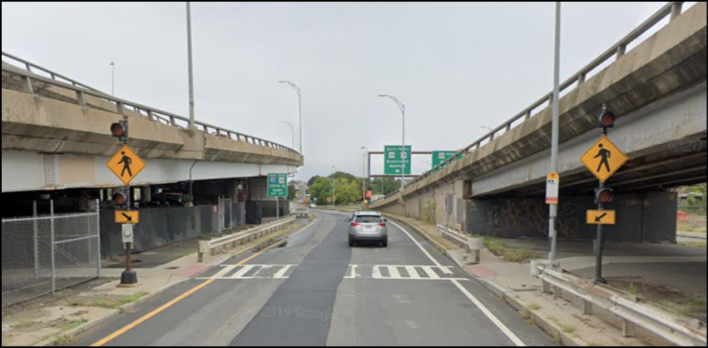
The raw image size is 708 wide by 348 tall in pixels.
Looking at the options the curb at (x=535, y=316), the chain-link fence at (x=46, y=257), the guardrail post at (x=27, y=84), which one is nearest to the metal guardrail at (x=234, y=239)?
the chain-link fence at (x=46, y=257)

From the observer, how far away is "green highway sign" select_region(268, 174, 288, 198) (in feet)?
104

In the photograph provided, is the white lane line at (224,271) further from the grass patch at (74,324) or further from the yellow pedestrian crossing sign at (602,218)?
the yellow pedestrian crossing sign at (602,218)

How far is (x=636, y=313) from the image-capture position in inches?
261

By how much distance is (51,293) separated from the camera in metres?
10.6

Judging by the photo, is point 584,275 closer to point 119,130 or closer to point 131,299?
point 131,299

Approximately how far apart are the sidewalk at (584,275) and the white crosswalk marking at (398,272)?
2.77ft

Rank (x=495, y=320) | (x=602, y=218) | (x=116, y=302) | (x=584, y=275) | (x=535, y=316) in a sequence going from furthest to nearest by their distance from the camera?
(x=584, y=275) → (x=116, y=302) → (x=602, y=218) → (x=495, y=320) → (x=535, y=316)

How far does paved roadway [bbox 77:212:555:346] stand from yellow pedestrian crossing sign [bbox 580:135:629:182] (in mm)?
3298

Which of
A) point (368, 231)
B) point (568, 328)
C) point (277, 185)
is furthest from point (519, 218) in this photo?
point (568, 328)

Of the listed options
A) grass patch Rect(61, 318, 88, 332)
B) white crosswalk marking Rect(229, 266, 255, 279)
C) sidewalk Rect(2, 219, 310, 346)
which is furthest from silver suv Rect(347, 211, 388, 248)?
grass patch Rect(61, 318, 88, 332)

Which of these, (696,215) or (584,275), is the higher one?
(696,215)

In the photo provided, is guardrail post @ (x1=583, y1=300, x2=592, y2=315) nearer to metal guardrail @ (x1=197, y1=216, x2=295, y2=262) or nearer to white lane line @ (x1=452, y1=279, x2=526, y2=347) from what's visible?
white lane line @ (x1=452, y1=279, x2=526, y2=347)

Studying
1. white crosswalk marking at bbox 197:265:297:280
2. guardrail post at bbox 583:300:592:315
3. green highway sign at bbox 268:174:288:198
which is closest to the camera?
guardrail post at bbox 583:300:592:315

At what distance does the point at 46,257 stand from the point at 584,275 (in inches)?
617
